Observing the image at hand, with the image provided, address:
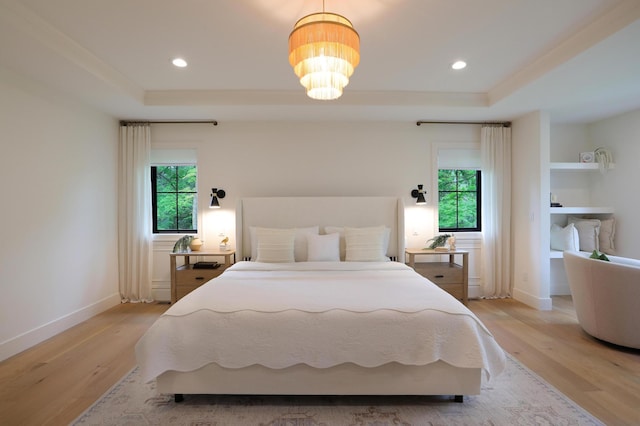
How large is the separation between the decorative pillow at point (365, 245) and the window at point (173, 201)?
222cm

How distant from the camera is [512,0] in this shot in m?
2.05

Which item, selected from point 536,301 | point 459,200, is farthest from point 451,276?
point 459,200

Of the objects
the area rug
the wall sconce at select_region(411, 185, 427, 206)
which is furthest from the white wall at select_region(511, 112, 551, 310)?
the area rug

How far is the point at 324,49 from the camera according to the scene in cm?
178

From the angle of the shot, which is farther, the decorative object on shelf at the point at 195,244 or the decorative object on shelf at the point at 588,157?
the decorative object on shelf at the point at 588,157

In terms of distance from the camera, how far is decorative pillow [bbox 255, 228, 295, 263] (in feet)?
11.7

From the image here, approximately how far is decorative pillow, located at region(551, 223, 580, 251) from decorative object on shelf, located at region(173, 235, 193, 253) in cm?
483

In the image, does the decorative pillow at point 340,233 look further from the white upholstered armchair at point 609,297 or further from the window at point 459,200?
the white upholstered armchair at point 609,297

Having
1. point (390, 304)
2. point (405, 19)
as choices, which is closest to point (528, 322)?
point (390, 304)

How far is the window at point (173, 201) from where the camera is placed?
14.5 feet

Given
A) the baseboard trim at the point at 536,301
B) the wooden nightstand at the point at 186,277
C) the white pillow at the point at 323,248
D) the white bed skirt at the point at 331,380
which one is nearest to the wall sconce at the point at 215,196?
the wooden nightstand at the point at 186,277

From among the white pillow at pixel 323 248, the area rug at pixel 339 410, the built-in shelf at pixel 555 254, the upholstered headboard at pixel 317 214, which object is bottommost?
the area rug at pixel 339 410

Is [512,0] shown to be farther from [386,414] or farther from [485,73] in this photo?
[386,414]

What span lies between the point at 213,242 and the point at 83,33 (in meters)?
2.62
